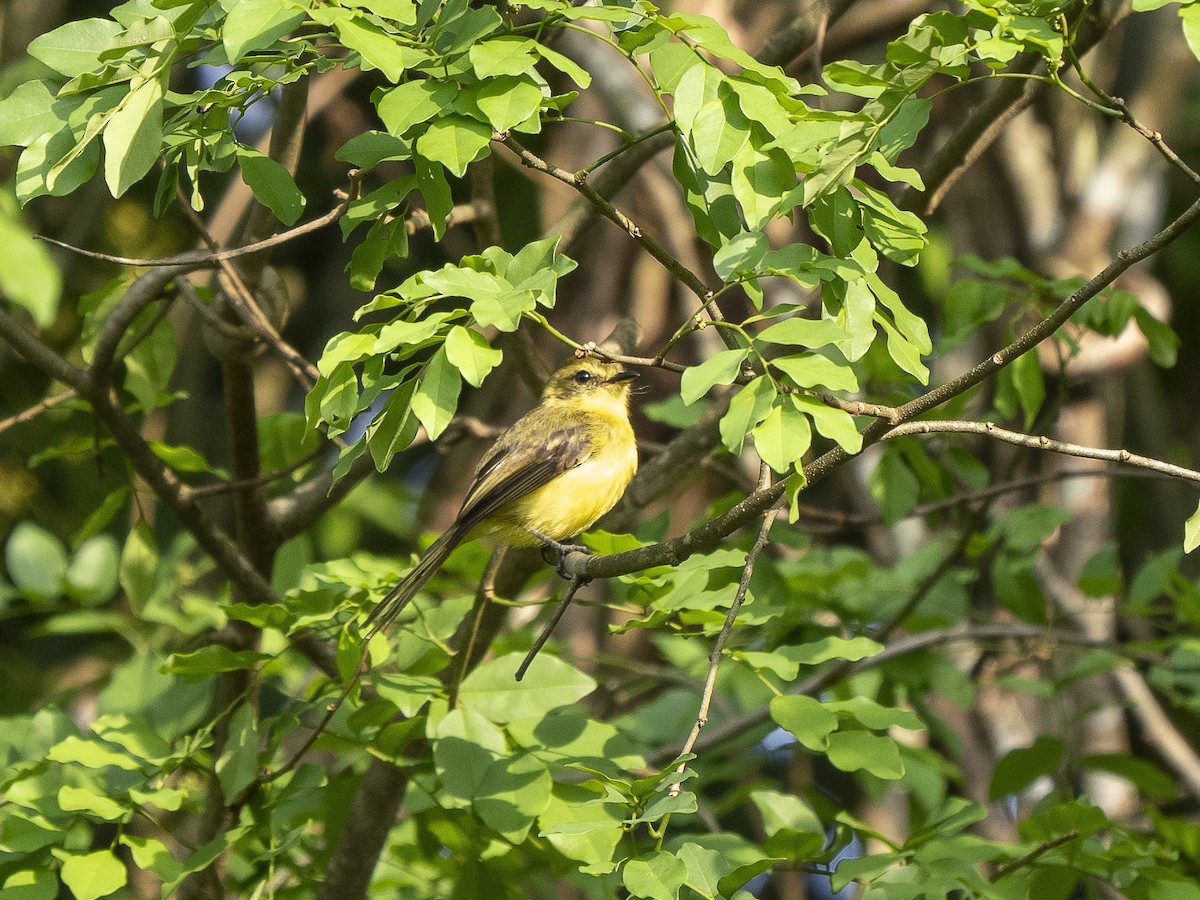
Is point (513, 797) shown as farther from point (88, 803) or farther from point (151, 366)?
point (151, 366)

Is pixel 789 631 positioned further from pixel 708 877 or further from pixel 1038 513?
pixel 708 877

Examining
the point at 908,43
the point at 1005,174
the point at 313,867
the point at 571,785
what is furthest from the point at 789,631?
the point at 1005,174

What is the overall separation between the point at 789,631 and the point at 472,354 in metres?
2.09

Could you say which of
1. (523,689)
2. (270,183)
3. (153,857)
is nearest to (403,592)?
(523,689)

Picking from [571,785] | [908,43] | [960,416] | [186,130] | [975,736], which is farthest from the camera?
[975,736]

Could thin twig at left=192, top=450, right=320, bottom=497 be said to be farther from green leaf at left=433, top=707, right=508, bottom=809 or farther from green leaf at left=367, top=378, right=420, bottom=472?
green leaf at left=367, top=378, right=420, bottom=472

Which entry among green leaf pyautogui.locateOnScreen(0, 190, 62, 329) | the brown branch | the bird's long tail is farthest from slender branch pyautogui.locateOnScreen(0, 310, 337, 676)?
green leaf pyautogui.locateOnScreen(0, 190, 62, 329)

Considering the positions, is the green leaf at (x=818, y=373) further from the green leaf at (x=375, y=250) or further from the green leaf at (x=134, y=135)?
the green leaf at (x=134, y=135)

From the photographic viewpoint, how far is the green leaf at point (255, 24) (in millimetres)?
2033

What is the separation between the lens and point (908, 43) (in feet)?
7.63

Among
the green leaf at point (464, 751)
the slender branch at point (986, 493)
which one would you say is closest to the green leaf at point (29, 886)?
the green leaf at point (464, 751)

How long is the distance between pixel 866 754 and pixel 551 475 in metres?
2.04

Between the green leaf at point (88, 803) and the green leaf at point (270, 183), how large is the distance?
4.23 feet

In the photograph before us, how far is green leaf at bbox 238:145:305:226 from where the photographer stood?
257cm
